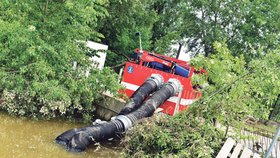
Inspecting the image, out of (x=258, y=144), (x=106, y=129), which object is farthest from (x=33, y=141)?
(x=258, y=144)

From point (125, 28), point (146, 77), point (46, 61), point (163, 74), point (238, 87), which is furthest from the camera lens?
point (125, 28)

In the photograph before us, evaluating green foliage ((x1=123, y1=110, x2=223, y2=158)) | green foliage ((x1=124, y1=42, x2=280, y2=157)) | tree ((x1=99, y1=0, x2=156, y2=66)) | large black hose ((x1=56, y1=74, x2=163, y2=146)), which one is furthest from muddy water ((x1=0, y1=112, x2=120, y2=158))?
tree ((x1=99, y1=0, x2=156, y2=66))

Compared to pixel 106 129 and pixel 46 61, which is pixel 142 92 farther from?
pixel 46 61

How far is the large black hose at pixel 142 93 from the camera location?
27.5 feet

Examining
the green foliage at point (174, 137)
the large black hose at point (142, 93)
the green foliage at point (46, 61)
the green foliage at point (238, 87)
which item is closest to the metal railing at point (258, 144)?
the green foliage at point (238, 87)

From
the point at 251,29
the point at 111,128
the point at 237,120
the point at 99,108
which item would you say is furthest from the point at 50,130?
the point at 251,29

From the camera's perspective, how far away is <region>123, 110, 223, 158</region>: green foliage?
212 inches

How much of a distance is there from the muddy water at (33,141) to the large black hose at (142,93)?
1.23 meters

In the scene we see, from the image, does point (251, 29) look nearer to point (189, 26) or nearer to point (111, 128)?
point (189, 26)

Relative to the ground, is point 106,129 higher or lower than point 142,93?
lower

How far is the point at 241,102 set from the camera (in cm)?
607

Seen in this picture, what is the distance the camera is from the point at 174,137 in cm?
561

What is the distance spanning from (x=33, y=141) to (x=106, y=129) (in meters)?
1.47

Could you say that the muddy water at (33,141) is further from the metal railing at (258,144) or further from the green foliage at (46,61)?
the metal railing at (258,144)
